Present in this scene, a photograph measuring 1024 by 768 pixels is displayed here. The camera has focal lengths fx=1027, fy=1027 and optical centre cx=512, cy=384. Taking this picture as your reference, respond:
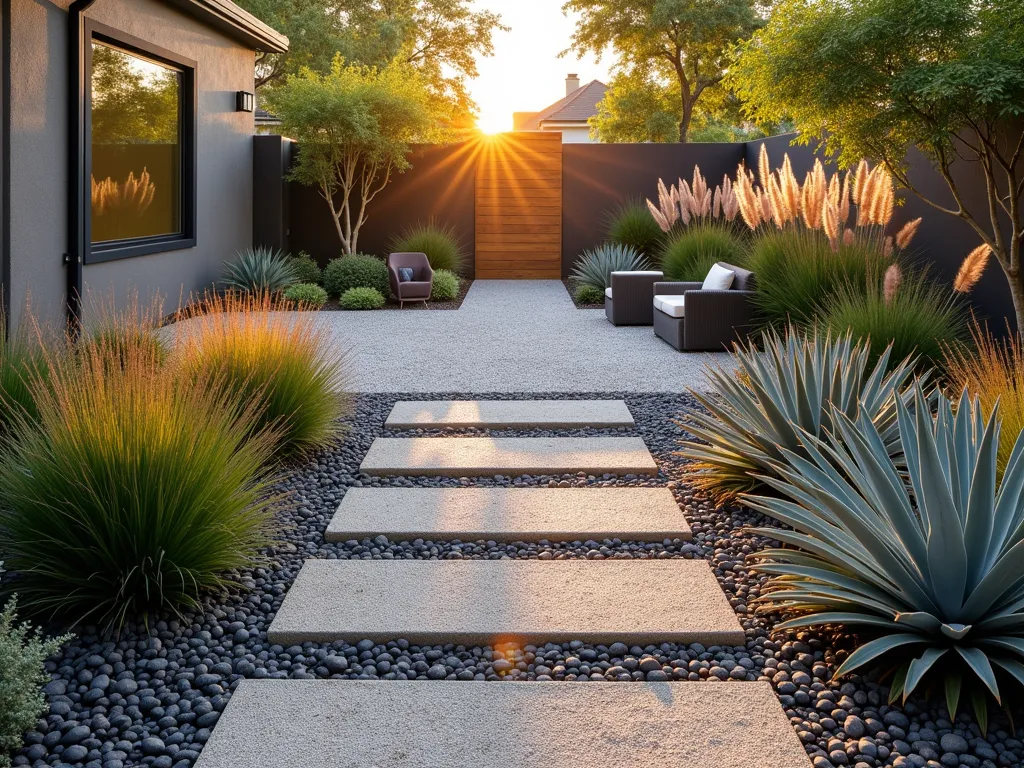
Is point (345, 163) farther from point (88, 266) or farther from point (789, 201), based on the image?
point (789, 201)

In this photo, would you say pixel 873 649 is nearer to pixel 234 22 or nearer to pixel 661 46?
pixel 234 22

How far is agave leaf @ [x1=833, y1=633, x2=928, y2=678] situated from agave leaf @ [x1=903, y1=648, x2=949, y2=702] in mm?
51

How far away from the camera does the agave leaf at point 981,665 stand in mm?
2447

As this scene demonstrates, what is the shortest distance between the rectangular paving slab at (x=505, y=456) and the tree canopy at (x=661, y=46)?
18.9 meters

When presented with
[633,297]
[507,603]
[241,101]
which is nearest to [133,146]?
[241,101]

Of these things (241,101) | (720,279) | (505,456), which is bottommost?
(505,456)

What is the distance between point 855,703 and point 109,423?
2278 mm

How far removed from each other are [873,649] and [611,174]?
13.9m

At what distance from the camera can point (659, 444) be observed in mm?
5430

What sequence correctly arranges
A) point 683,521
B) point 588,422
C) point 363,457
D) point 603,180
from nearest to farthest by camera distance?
point 683,521
point 363,457
point 588,422
point 603,180

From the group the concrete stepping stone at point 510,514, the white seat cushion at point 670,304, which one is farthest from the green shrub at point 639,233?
the concrete stepping stone at point 510,514

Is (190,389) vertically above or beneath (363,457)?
above

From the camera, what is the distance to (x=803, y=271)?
761 centimetres

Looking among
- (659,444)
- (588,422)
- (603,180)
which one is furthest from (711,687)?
(603,180)
